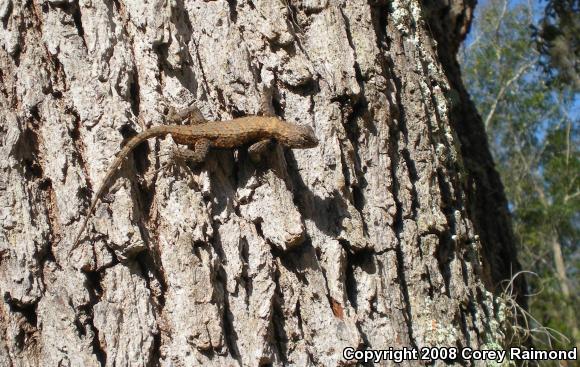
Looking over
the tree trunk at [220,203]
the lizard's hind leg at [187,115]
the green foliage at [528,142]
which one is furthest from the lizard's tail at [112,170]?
the green foliage at [528,142]

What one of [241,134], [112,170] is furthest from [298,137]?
[112,170]

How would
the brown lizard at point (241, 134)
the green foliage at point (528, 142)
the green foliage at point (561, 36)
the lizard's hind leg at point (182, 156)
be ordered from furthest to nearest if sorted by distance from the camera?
the green foliage at point (528, 142), the green foliage at point (561, 36), the brown lizard at point (241, 134), the lizard's hind leg at point (182, 156)

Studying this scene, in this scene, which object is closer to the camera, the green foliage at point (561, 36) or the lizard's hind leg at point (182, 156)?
the lizard's hind leg at point (182, 156)

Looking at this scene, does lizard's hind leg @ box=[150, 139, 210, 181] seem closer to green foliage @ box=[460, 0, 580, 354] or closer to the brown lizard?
the brown lizard

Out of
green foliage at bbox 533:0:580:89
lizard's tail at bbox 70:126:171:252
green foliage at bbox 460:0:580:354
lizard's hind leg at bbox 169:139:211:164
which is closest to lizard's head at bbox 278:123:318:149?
lizard's hind leg at bbox 169:139:211:164

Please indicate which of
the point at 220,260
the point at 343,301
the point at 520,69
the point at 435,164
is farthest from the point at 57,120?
the point at 520,69

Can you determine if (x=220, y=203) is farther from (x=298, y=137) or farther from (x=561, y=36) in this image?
(x=561, y=36)

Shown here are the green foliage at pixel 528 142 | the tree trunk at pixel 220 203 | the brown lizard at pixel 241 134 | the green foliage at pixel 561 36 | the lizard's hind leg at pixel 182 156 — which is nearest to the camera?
the tree trunk at pixel 220 203

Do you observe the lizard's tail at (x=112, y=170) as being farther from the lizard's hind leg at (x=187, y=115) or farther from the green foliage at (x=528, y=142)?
the green foliage at (x=528, y=142)
